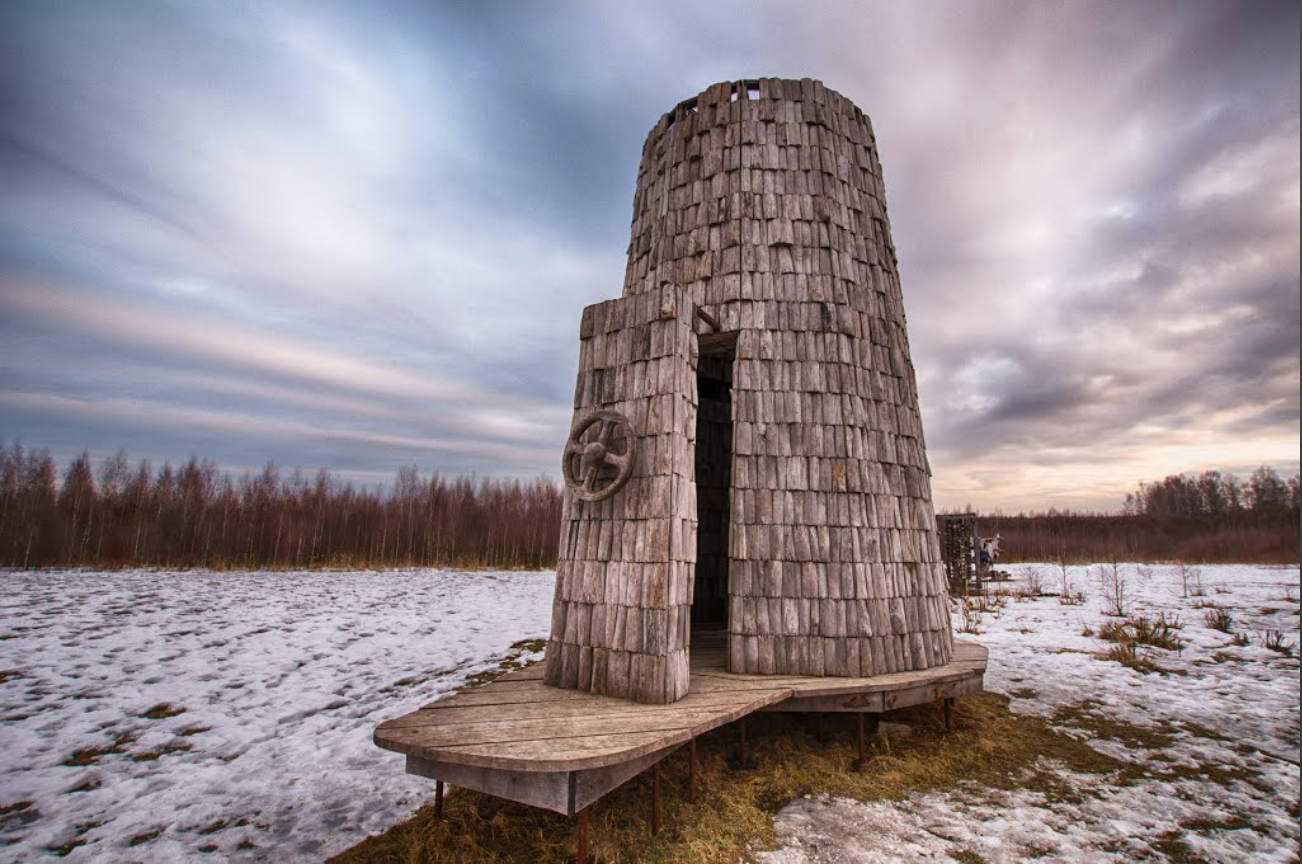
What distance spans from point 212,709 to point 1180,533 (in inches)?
1887

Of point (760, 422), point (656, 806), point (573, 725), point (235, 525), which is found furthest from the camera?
point (235, 525)

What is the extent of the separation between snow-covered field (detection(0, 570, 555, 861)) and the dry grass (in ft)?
2.91

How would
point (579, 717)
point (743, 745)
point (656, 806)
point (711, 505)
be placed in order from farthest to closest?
point (711, 505) < point (743, 745) < point (656, 806) < point (579, 717)

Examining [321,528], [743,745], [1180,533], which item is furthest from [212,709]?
[1180,533]

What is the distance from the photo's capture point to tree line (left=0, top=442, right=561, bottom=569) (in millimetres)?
21312

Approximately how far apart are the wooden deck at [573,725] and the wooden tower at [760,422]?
0.88ft

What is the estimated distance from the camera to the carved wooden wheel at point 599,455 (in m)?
4.65

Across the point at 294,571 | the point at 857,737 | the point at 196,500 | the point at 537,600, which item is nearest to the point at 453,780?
the point at 857,737

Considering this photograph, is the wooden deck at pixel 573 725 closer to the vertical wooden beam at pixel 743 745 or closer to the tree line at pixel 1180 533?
the vertical wooden beam at pixel 743 745

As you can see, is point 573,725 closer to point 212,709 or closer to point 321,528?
point 212,709

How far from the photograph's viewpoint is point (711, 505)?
327 inches

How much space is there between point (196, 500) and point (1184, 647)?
123 feet

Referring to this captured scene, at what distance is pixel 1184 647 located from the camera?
32.6ft

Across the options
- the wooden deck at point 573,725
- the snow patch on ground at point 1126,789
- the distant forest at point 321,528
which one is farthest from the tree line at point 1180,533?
the wooden deck at point 573,725
